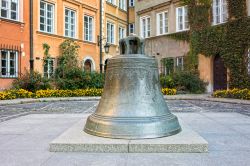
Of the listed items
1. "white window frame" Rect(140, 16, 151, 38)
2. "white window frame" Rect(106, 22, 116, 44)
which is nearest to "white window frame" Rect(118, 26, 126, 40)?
"white window frame" Rect(106, 22, 116, 44)

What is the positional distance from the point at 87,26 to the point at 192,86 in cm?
1028

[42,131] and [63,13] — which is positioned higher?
[63,13]

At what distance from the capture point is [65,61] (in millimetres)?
20953

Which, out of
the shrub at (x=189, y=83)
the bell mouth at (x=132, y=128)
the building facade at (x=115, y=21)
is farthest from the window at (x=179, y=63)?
the bell mouth at (x=132, y=128)

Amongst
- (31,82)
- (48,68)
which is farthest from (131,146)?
(48,68)

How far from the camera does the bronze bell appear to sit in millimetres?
4625

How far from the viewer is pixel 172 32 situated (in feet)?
78.4

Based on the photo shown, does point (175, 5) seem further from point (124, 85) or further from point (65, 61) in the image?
point (124, 85)

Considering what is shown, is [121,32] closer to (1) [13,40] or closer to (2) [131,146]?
(1) [13,40]

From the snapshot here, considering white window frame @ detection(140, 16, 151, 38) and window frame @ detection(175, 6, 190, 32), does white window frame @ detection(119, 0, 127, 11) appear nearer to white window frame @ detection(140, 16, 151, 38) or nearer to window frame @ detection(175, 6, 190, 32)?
white window frame @ detection(140, 16, 151, 38)

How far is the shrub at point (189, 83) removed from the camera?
20.5m

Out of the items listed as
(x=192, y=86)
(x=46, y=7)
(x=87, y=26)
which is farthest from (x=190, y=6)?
(x=46, y=7)

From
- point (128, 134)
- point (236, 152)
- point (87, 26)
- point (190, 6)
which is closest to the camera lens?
point (236, 152)

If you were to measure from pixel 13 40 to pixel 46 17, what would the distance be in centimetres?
358
